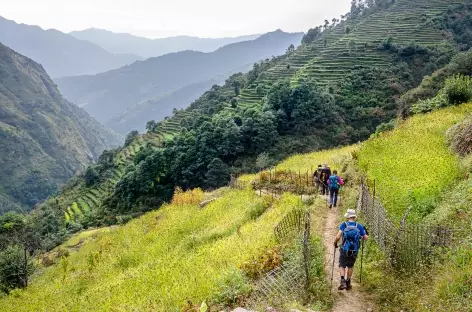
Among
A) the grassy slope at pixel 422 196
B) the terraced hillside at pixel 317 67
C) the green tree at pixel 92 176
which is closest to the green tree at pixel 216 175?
the terraced hillside at pixel 317 67

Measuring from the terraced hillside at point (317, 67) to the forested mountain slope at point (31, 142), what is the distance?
53924 mm

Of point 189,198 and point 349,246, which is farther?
point 189,198

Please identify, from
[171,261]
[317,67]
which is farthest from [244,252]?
[317,67]

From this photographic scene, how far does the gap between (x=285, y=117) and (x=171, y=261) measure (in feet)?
127

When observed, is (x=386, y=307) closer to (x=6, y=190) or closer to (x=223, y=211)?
(x=223, y=211)

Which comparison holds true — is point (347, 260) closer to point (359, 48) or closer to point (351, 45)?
point (359, 48)

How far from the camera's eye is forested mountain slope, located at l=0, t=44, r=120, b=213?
392 ft

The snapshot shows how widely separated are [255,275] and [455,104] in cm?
2148

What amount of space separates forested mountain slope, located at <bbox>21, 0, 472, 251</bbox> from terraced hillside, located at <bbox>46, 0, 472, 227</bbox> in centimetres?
28

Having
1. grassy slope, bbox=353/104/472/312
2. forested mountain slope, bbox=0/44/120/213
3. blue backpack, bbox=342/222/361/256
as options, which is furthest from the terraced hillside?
forested mountain slope, bbox=0/44/120/213

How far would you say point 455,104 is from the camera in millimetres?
24734

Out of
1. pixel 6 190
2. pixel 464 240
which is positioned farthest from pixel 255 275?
pixel 6 190

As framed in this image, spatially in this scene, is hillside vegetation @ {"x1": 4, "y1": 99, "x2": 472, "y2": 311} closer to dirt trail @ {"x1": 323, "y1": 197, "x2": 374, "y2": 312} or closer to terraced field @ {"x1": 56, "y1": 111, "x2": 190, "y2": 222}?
dirt trail @ {"x1": 323, "y1": 197, "x2": 374, "y2": 312}

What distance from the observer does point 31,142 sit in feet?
460
